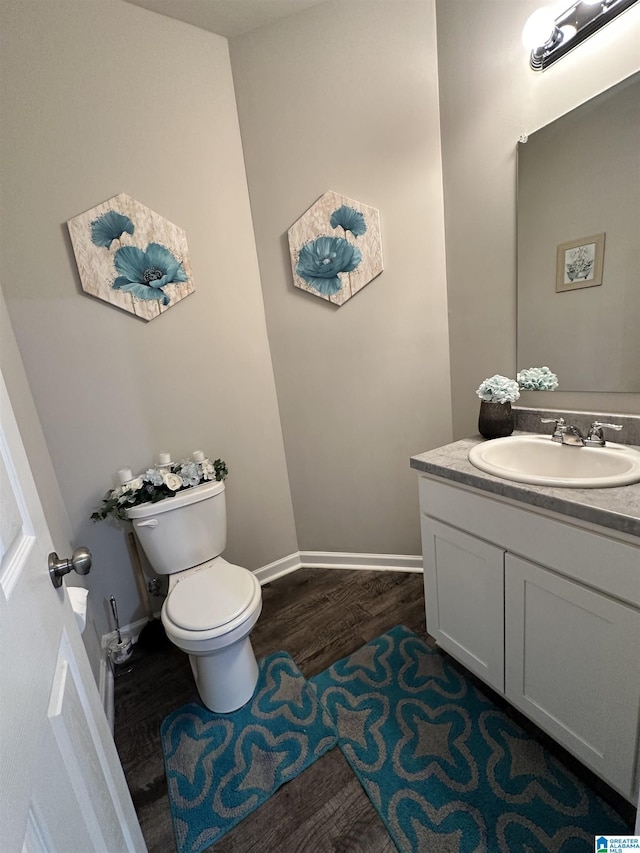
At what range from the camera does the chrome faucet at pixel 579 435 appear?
1190mm

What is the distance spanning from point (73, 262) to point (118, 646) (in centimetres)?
171

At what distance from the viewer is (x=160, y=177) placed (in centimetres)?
163

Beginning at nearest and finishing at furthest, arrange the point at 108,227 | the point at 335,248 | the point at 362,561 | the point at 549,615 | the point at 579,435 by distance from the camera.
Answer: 1. the point at 549,615
2. the point at 579,435
3. the point at 108,227
4. the point at 335,248
5. the point at 362,561

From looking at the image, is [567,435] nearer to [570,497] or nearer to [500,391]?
[500,391]

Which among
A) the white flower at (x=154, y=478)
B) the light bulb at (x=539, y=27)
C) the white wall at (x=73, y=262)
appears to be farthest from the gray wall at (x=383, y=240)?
the white flower at (x=154, y=478)

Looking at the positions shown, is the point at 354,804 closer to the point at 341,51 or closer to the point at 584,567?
the point at 584,567

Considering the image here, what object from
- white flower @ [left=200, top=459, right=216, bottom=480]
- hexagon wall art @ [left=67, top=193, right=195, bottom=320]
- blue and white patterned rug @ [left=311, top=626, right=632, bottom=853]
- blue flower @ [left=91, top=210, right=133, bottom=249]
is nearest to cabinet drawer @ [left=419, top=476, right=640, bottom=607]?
blue and white patterned rug @ [left=311, top=626, right=632, bottom=853]

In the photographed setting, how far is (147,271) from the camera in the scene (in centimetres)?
164

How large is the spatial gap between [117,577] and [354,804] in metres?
1.33

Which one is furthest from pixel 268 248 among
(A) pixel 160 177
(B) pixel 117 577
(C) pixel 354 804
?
(C) pixel 354 804

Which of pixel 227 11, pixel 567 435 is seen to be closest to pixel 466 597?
pixel 567 435

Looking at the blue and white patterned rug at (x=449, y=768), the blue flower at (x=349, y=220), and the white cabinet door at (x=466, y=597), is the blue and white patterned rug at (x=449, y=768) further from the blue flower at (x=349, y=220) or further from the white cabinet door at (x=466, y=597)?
the blue flower at (x=349, y=220)

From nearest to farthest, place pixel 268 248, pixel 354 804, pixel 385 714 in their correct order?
pixel 354 804 < pixel 385 714 < pixel 268 248

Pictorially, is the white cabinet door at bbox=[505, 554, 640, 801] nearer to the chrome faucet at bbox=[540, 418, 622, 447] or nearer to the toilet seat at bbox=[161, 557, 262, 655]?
the chrome faucet at bbox=[540, 418, 622, 447]
